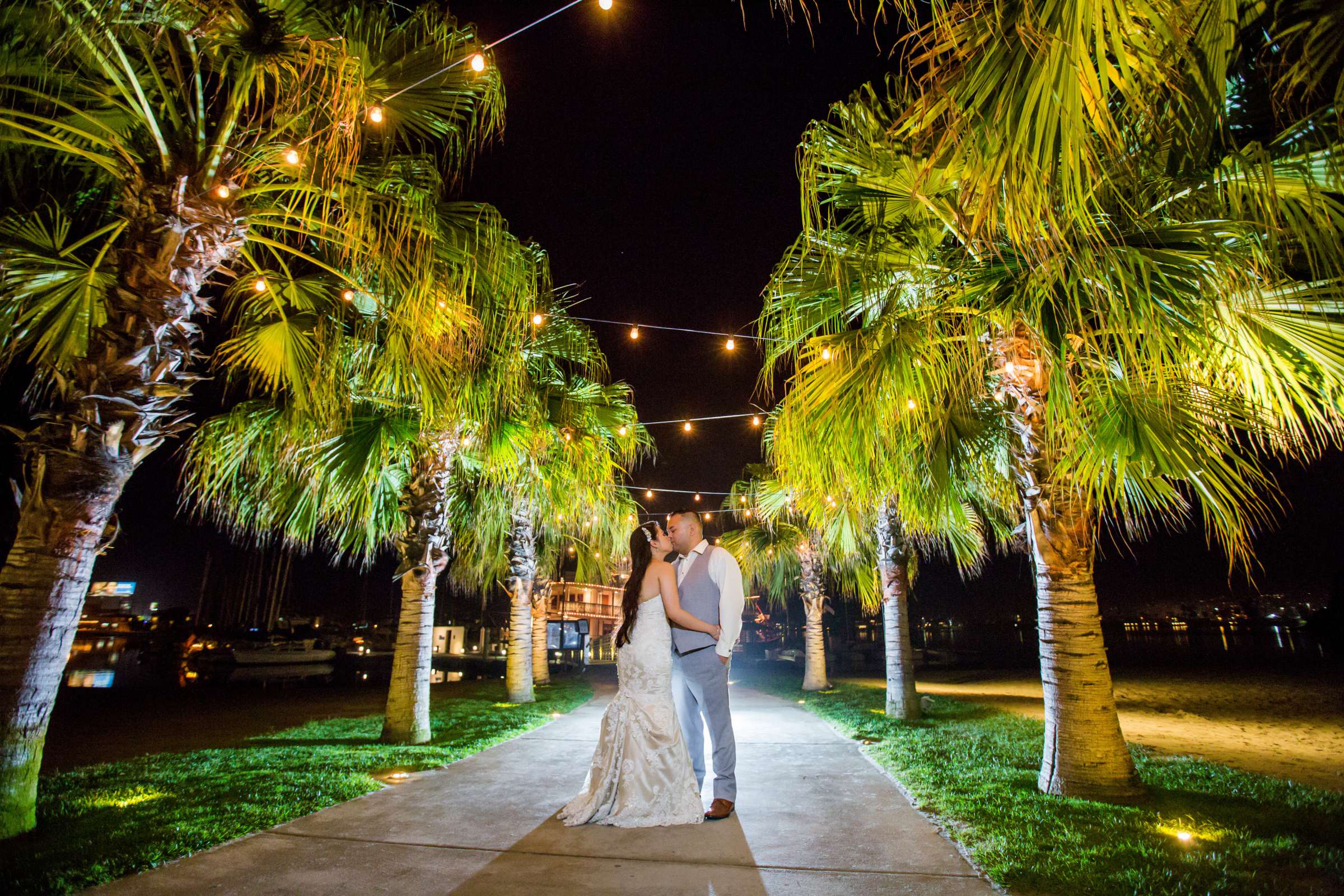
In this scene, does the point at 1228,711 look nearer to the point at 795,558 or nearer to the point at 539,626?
the point at 795,558

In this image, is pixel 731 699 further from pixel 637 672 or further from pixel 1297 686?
pixel 1297 686

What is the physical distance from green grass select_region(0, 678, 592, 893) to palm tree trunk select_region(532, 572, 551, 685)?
18.1 ft

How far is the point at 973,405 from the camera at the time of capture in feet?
19.5

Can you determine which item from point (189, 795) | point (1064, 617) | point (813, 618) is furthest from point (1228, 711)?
point (189, 795)

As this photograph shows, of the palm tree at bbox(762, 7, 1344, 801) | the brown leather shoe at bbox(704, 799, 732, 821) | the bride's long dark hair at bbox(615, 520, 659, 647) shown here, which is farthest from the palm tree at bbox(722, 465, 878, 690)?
the brown leather shoe at bbox(704, 799, 732, 821)

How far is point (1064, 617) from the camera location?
4.94m

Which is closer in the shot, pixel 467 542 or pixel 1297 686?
pixel 467 542

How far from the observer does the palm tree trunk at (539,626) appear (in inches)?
556

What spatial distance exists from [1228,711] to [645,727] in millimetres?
12483

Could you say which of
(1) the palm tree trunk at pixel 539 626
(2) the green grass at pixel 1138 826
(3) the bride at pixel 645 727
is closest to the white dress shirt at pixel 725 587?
(3) the bride at pixel 645 727

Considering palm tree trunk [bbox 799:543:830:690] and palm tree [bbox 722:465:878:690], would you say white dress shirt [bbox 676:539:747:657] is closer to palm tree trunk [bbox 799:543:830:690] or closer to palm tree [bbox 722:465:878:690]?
palm tree [bbox 722:465:878:690]

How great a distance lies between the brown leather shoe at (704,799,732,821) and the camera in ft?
13.1

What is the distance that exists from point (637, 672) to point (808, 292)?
3573 mm

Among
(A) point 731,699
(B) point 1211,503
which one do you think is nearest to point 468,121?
(B) point 1211,503
